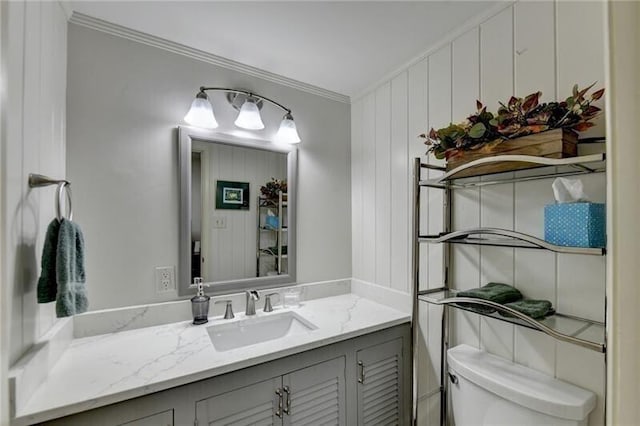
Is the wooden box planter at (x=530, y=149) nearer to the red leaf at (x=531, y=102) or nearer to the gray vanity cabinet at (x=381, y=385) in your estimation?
the red leaf at (x=531, y=102)

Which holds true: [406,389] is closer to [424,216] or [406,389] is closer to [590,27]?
[424,216]

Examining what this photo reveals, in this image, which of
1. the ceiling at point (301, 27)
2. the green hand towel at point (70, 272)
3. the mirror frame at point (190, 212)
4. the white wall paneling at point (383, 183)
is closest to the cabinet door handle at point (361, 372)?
the white wall paneling at point (383, 183)

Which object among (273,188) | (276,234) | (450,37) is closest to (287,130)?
(273,188)

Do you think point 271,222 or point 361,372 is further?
point 271,222

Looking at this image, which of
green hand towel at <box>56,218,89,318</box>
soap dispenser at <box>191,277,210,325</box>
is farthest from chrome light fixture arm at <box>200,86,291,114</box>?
soap dispenser at <box>191,277,210,325</box>

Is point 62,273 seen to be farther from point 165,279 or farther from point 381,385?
point 381,385

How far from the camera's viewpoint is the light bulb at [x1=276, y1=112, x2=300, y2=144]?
5.76 feet

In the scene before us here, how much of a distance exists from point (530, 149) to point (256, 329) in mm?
1476

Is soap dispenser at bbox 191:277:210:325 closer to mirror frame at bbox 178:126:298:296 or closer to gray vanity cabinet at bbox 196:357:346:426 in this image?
mirror frame at bbox 178:126:298:296

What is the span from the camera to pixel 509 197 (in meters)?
1.20

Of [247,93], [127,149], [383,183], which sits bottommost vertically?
[383,183]

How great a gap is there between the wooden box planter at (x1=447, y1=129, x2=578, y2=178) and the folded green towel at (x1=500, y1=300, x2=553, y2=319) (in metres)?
0.48

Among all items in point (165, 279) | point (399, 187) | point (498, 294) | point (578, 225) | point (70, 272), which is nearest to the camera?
point (578, 225)

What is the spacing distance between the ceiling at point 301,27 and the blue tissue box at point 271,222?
902 mm
